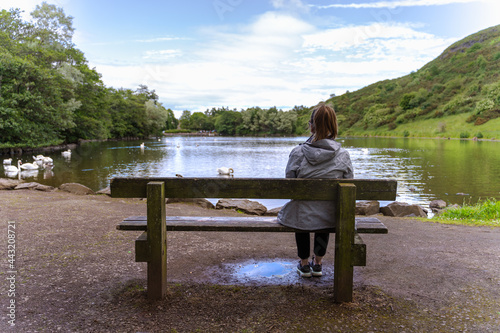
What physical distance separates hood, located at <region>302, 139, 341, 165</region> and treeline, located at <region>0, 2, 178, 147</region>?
33610 millimetres

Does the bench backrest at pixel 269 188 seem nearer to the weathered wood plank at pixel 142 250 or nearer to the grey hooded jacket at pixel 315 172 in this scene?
the grey hooded jacket at pixel 315 172

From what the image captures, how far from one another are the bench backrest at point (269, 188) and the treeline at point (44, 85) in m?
33.0

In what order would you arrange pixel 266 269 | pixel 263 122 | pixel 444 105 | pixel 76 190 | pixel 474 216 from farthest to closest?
pixel 263 122 < pixel 444 105 < pixel 76 190 < pixel 474 216 < pixel 266 269

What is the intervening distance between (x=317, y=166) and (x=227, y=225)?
1.21 meters

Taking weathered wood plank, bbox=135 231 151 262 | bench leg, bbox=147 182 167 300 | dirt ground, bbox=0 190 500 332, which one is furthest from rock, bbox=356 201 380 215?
weathered wood plank, bbox=135 231 151 262

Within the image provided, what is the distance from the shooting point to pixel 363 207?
37.9 ft

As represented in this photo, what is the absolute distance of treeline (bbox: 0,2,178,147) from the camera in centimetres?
3178

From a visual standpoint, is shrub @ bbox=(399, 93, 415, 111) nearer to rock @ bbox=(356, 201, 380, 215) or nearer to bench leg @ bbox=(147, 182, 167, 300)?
rock @ bbox=(356, 201, 380, 215)

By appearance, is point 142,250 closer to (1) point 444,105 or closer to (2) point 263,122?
(1) point 444,105

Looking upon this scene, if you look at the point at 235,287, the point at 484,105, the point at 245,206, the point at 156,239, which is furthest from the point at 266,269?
the point at 484,105

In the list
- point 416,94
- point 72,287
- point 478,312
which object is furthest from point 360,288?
point 416,94

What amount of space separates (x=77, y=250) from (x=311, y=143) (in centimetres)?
413

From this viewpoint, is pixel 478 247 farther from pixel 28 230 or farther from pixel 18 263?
pixel 28 230

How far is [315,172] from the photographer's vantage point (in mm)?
3980
